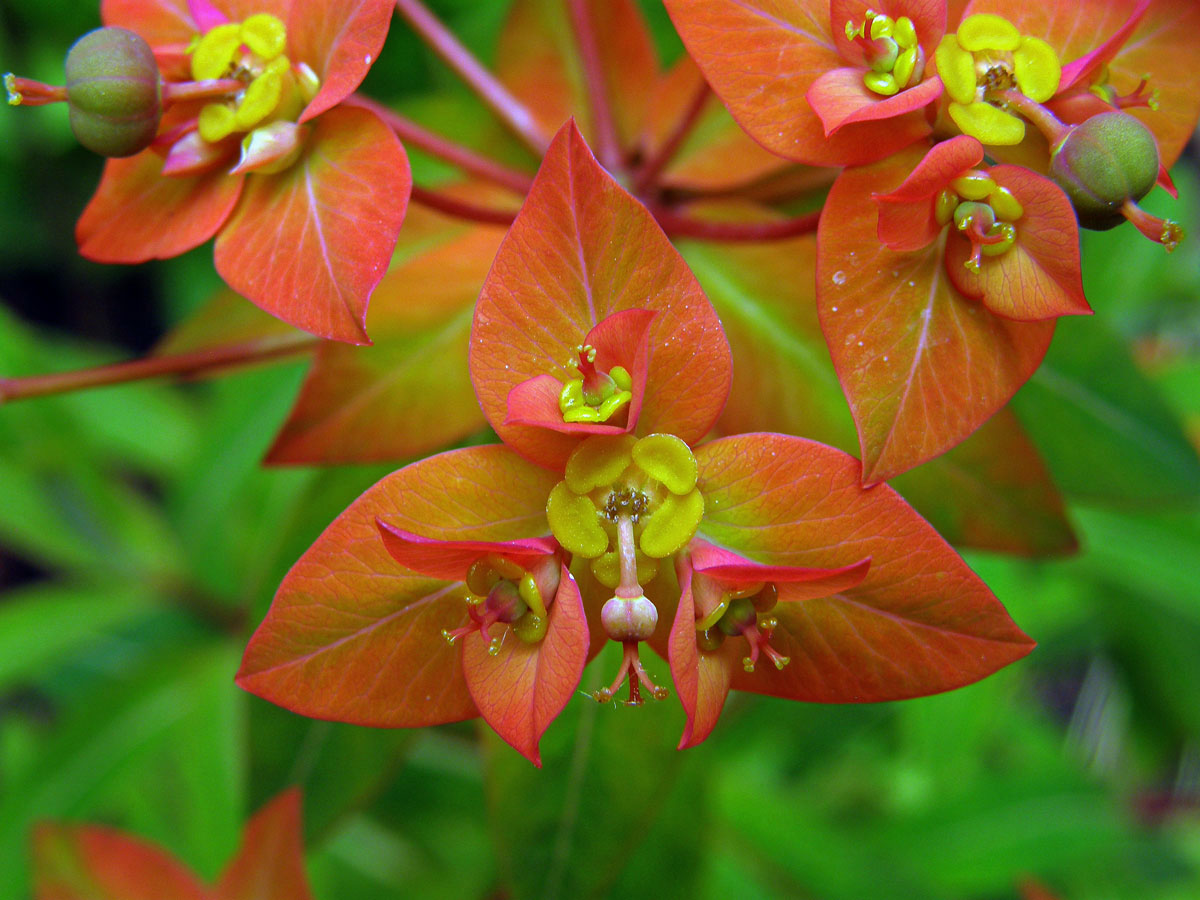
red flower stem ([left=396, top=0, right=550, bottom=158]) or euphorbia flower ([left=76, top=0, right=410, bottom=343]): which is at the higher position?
euphorbia flower ([left=76, top=0, right=410, bottom=343])

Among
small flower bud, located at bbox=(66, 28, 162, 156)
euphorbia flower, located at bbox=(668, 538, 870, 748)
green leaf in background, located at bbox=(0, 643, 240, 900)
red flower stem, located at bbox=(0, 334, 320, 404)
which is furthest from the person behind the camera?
green leaf in background, located at bbox=(0, 643, 240, 900)

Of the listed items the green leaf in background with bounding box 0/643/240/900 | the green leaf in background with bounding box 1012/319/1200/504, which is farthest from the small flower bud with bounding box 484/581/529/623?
the green leaf in background with bounding box 0/643/240/900

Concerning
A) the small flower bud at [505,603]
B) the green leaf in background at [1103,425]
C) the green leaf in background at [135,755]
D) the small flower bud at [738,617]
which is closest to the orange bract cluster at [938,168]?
the small flower bud at [738,617]

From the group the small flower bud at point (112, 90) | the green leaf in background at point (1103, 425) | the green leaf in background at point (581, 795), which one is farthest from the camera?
the green leaf in background at point (1103, 425)

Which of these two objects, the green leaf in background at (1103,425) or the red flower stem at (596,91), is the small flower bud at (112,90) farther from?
the green leaf in background at (1103,425)

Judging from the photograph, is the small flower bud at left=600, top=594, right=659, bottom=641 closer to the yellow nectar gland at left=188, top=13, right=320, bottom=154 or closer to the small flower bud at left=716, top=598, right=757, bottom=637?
the small flower bud at left=716, top=598, right=757, bottom=637

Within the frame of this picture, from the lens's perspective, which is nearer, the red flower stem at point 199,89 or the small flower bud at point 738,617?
the small flower bud at point 738,617
